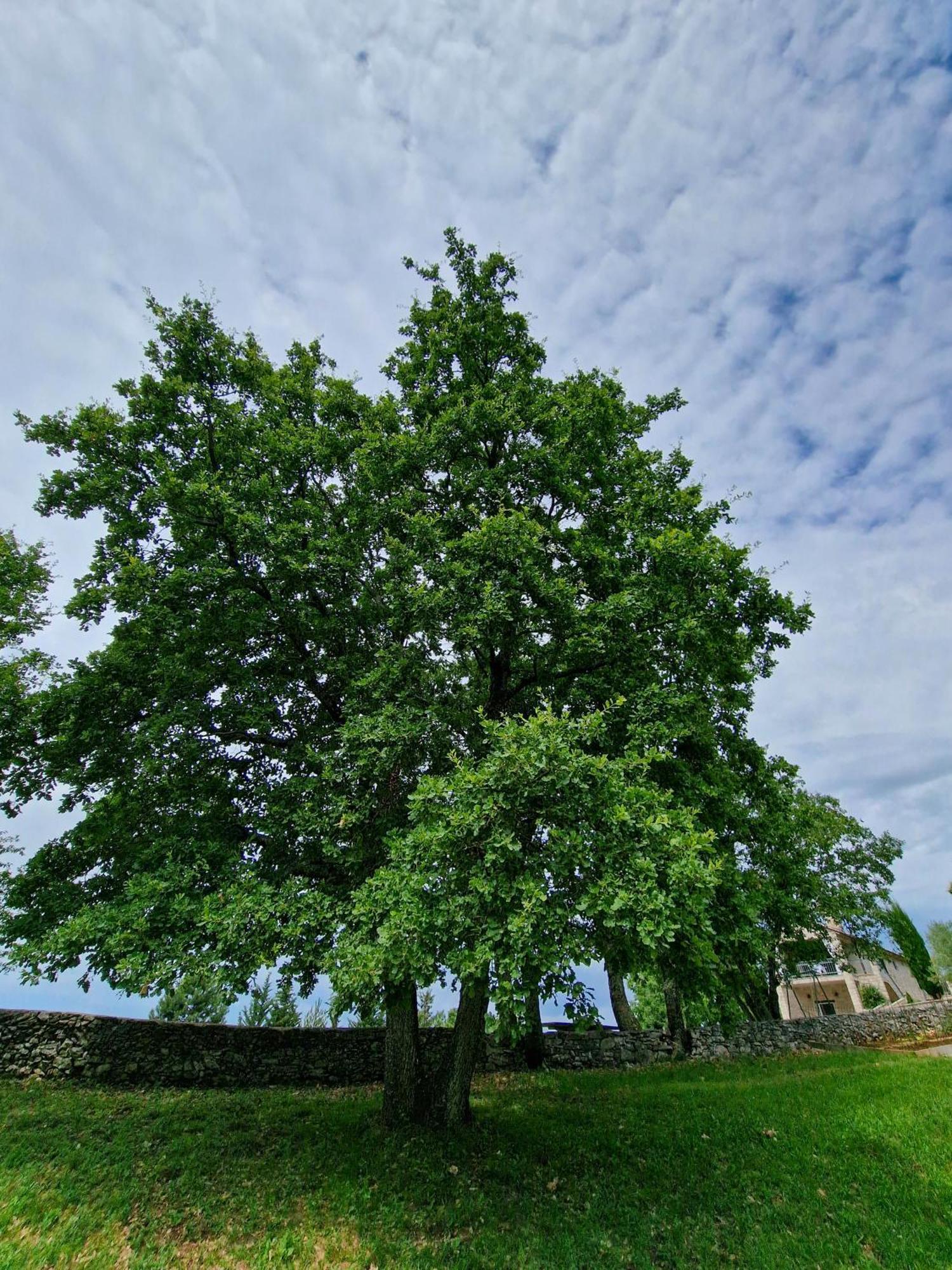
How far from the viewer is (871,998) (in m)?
39.9

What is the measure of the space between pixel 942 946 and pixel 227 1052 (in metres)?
58.8

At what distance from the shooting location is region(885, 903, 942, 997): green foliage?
3284 centimetres

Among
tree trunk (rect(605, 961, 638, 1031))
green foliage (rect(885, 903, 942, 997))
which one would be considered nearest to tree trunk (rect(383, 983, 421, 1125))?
tree trunk (rect(605, 961, 638, 1031))

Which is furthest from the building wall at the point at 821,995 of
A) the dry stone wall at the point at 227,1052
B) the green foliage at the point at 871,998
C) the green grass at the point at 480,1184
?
the green grass at the point at 480,1184

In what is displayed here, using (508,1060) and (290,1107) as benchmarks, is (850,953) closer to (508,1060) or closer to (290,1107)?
(508,1060)

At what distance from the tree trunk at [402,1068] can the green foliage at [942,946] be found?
53741mm

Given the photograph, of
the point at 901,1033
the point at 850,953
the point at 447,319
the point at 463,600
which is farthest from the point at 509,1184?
the point at 850,953

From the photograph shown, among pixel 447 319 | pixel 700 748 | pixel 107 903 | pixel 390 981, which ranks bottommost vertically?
pixel 390 981

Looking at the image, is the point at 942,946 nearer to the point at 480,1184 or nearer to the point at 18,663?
the point at 480,1184

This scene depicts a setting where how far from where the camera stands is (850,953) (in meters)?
31.0

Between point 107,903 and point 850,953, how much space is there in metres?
36.2

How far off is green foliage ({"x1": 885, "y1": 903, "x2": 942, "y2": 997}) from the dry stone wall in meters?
23.3

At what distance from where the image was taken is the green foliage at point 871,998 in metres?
39.6

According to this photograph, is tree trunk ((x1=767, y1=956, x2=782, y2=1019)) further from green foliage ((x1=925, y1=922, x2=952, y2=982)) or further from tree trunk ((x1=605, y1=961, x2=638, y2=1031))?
green foliage ((x1=925, y1=922, x2=952, y2=982))
